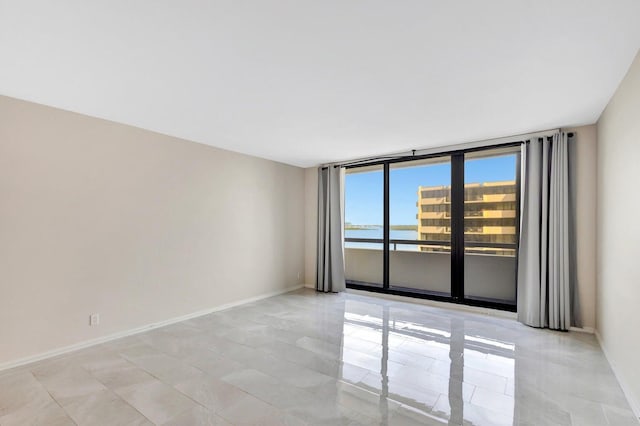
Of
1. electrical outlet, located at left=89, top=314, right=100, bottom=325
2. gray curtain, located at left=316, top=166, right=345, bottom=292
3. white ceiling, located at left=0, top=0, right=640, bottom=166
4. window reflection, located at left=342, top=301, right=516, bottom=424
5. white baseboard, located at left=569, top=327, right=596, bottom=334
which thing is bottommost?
window reflection, located at left=342, top=301, right=516, bottom=424

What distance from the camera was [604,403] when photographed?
7.24ft

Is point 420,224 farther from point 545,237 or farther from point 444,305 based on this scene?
point 545,237

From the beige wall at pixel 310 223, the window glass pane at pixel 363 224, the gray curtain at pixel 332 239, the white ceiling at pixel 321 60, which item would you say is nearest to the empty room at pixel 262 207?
the white ceiling at pixel 321 60

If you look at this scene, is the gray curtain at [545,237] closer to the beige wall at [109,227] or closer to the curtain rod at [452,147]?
the curtain rod at [452,147]

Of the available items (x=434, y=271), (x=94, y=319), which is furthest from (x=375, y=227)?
(x=94, y=319)

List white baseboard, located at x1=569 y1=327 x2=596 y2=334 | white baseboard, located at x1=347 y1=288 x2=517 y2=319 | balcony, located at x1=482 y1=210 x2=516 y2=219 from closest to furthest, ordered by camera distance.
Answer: white baseboard, located at x1=569 y1=327 x2=596 y2=334 → white baseboard, located at x1=347 y1=288 x2=517 y2=319 → balcony, located at x1=482 y1=210 x2=516 y2=219

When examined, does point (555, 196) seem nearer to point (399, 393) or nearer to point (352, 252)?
point (399, 393)

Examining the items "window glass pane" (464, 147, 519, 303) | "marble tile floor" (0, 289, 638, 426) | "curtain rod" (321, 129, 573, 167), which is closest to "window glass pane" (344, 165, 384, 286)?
"curtain rod" (321, 129, 573, 167)

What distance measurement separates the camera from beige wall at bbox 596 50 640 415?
2213 mm

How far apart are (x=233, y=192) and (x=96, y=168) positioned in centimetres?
186

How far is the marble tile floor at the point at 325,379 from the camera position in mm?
2074

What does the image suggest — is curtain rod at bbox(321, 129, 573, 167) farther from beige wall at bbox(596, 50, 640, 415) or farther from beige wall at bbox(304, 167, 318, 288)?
beige wall at bbox(596, 50, 640, 415)

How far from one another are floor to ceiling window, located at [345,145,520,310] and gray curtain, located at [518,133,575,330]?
0.40 m

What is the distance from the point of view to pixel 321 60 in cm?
217
